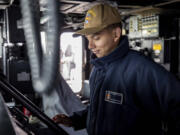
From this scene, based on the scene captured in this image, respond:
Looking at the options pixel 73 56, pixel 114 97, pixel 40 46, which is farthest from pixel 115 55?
pixel 73 56

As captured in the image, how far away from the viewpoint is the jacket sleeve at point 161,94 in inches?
49.2

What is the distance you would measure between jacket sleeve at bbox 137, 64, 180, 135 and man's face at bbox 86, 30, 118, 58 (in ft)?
1.00

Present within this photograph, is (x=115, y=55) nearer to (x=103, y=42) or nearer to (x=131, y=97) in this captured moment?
(x=103, y=42)

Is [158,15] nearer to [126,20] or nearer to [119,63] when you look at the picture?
[126,20]

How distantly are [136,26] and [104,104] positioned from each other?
3.72 meters

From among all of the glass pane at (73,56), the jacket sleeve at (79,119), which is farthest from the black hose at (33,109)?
the glass pane at (73,56)

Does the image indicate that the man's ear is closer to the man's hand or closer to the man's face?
the man's face

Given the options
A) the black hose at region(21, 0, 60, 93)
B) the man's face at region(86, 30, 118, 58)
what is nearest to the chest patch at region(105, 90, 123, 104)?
the man's face at region(86, 30, 118, 58)

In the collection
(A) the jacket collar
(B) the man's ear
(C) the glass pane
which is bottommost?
(C) the glass pane

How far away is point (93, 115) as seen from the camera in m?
1.53

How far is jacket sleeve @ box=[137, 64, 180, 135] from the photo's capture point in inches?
49.2

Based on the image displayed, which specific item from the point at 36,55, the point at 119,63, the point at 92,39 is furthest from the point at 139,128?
the point at 36,55

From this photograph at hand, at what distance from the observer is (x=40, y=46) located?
2.56 feet

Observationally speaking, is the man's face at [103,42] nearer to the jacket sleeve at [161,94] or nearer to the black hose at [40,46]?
the jacket sleeve at [161,94]
